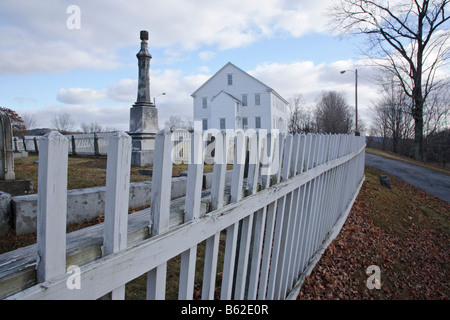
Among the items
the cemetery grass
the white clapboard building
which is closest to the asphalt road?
the cemetery grass

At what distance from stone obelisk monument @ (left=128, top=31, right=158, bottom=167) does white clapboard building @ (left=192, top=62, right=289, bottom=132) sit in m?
23.4

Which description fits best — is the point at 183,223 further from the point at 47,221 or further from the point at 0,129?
the point at 0,129

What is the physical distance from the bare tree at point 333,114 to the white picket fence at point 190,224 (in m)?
43.7

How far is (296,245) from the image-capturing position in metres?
3.28

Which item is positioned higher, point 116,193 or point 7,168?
point 116,193

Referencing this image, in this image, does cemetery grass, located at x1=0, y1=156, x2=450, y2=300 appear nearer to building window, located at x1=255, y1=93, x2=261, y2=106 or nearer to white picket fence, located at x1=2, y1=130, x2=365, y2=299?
white picket fence, located at x1=2, y1=130, x2=365, y2=299

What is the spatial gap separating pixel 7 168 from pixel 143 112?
541 centimetres

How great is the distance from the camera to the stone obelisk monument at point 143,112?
9.41 meters

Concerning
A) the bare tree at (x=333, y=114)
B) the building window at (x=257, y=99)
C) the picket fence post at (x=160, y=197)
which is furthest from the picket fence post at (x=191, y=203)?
the bare tree at (x=333, y=114)

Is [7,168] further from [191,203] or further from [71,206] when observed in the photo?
[191,203]

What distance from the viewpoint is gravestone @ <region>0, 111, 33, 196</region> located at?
434cm

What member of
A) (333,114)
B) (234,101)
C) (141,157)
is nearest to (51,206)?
(141,157)

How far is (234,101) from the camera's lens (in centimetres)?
3281

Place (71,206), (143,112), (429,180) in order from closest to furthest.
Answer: (71,206), (143,112), (429,180)
